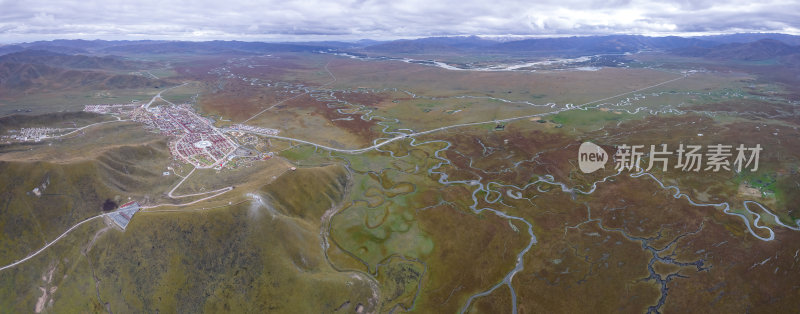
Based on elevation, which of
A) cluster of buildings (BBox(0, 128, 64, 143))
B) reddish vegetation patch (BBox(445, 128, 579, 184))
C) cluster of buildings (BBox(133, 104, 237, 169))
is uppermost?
cluster of buildings (BBox(0, 128, 64, 143))

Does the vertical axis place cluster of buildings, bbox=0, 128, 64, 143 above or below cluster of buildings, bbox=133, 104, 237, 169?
above

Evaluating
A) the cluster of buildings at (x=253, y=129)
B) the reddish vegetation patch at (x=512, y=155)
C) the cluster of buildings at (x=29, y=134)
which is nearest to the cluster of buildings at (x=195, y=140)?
the cluster of buildings at (x=253, y=129)

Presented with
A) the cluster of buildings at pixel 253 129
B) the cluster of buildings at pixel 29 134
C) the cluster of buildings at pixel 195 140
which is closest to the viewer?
the cluster of buildings at pixel 195 140

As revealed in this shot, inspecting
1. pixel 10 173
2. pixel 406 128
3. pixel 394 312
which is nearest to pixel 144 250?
pixel 10 173

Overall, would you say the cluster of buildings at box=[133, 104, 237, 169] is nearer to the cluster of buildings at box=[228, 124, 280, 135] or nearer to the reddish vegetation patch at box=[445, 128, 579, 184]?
the cluster of buildings at box=[228, 124, 280, 135]

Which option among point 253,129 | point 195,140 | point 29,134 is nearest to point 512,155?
point 253,129

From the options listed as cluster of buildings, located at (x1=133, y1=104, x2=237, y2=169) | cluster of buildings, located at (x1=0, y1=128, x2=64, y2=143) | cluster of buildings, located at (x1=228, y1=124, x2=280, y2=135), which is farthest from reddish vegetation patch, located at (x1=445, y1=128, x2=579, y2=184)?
cluster of buildings, located at (x1=0, y1=128, x2=64, y2=143)

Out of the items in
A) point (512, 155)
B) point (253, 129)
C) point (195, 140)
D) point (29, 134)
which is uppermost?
point (29, 134)

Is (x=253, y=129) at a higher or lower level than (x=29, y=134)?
lower

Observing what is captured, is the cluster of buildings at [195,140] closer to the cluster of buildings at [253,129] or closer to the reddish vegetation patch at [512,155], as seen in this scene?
the cluster of buildings at [253,129]

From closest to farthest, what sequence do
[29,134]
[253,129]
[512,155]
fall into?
[29,134]
[512,155]
[253,129]

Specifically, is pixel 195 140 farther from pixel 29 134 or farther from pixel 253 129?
pixel 29 134
